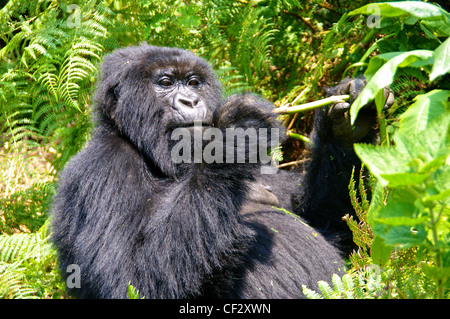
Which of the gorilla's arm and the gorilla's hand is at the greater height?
the gorilla's hand

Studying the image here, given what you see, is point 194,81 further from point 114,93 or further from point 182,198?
point 182,198

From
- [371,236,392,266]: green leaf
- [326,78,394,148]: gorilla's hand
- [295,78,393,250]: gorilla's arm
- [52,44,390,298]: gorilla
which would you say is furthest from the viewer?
[295,78,393,250]: gorilla's arm

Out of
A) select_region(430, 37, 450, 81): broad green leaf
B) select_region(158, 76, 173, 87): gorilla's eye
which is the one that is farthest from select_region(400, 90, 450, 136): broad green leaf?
select_region(158, 76, 173, 87): gorilla's eye

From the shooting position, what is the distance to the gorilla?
2307 mm

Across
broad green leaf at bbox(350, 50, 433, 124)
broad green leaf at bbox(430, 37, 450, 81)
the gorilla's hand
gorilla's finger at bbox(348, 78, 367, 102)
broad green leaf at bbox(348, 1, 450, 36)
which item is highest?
broad green leaf at bbox(348, 1, 450, 36)

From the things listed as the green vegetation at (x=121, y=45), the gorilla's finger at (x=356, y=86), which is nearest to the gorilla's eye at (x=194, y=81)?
the green vegetation at (x=121, y=45)

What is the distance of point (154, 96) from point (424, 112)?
1.68m

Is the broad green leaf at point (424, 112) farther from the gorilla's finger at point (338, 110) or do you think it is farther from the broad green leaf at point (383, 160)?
the gorilla's finger at point (338, 110)

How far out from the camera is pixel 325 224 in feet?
11.0

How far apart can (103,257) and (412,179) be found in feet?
5.19

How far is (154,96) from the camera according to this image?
2.84 metres

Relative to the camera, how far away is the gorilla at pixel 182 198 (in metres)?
2.31

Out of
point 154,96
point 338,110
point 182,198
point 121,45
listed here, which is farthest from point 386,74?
point 121,45

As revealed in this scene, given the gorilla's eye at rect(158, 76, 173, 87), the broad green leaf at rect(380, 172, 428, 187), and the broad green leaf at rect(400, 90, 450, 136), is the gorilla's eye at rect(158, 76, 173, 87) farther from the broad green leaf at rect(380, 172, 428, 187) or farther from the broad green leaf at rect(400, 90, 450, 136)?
the broad green leaf at rect(380, 172, 428, 187)
